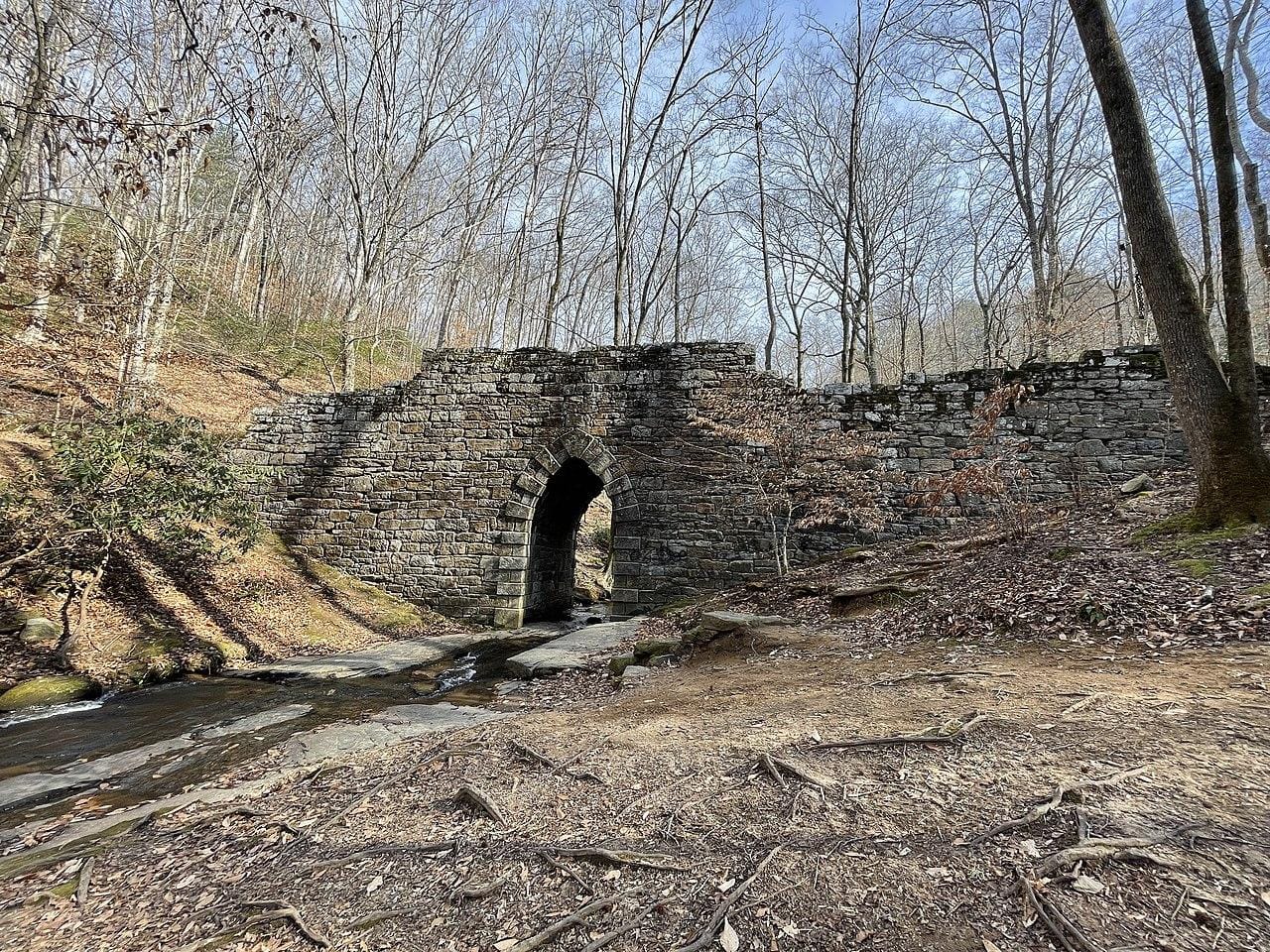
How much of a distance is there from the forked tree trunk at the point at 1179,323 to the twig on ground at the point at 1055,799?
4.52 meters

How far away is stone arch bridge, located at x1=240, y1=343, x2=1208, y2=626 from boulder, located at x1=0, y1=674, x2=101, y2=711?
493 cm

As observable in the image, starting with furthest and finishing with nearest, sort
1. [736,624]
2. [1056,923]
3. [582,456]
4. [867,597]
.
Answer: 1. [582,456]
2. [867,597]
3. [736,624]
4. [1056,923]

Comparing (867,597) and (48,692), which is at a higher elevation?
(867,597)

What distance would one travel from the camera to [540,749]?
312cm

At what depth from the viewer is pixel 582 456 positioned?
1030 centimetres

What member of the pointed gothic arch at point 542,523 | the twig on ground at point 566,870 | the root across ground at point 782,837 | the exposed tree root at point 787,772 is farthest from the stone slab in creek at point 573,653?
the twig on ground at point 566,870

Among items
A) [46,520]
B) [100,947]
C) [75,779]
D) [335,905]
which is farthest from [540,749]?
[46,520]

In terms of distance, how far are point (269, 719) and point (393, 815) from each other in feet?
11.0

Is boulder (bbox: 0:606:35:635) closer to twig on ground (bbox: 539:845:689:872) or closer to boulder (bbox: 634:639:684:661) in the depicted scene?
boulder (bbox: 634:639:684:661)

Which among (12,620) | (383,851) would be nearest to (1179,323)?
(383,851)

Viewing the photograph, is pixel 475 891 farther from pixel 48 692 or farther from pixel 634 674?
pixel 48 692

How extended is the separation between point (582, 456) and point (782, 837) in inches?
342

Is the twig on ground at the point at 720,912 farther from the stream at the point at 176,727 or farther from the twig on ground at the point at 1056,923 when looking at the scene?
the stream at the point at 176,727

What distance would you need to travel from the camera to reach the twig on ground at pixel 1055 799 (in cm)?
174
